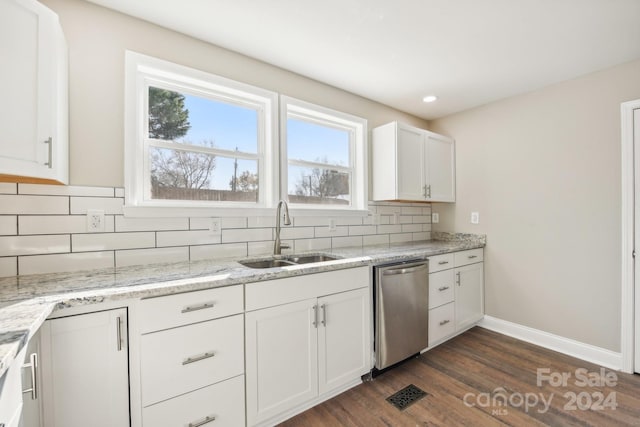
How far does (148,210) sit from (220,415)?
1227 mm

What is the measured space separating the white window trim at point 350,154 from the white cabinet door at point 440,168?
750 mm

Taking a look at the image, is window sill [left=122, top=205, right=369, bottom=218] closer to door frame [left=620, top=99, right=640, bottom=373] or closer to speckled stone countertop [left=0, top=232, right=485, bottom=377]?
speckled stone countertop [left=0, top=232, right=485, bottom=377]

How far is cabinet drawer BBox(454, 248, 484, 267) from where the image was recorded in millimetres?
2782

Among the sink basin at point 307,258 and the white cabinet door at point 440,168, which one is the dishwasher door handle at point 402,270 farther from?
the white cabinet door at point 440,168

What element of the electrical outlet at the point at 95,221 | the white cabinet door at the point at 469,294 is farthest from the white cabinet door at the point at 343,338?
the electrical outlet at the point at 95,221

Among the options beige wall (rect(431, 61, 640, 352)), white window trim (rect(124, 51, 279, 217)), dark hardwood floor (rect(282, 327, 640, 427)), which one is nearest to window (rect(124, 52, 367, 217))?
white window trim (rect(124, 51, 279, 217))

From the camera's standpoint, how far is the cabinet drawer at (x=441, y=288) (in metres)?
2.50

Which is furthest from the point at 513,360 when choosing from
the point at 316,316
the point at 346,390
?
the point at 316,316

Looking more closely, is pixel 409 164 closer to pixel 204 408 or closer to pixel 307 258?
pixel 307 258

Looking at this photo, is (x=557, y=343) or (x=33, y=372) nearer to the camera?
(x=33, y=372)

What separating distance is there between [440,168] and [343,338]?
7.44 feet

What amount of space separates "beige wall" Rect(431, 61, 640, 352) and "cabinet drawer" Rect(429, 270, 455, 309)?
72 centimetres

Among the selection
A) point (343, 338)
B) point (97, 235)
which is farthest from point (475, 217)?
point (97, 235)

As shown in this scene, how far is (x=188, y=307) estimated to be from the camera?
1.34 m
